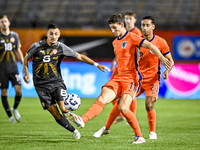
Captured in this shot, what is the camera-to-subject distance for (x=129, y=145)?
201 inches

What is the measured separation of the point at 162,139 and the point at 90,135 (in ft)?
4.02

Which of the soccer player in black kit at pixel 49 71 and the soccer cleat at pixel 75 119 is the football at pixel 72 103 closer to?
the soccer cleat at pixel 75 119

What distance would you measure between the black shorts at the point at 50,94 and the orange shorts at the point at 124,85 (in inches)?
36.9

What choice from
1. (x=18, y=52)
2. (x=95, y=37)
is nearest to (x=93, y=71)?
(x=95, y=37)

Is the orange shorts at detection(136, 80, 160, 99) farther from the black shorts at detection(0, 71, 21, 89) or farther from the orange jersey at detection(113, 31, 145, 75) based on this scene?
the black shorts at detection(0, 71, 21, 89)

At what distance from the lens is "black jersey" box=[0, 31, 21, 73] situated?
26.5 ft

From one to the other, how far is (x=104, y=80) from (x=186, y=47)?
4.98 meters

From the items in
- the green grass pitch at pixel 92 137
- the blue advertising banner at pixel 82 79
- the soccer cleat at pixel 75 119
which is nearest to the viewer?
the soccer cleat at pixel 75 119

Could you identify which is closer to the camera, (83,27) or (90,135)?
(90,135)

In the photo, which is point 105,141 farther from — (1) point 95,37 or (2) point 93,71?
(1) point 95,37

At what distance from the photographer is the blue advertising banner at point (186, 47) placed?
663 inches

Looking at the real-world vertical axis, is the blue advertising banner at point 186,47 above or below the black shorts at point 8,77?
below

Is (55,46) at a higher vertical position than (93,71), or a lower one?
higher

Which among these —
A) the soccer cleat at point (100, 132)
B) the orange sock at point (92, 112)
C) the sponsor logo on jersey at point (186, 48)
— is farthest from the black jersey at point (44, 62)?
the sponsor logo on jersey at point (186, 48)
